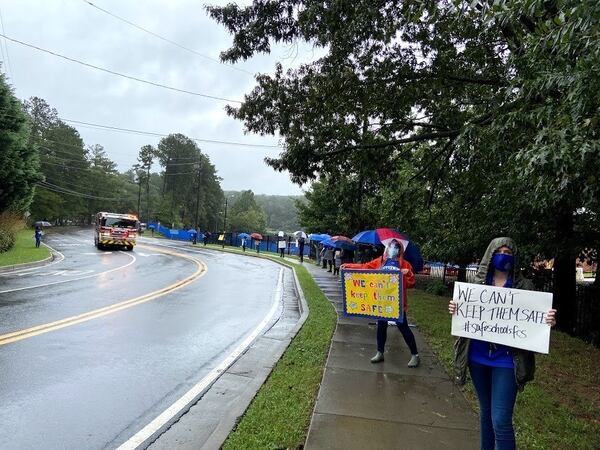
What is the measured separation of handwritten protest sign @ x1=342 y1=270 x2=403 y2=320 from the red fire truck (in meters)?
27.4

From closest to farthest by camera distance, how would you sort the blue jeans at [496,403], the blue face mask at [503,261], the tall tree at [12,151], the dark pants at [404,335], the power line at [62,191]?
the blue jeans at [496,403], the blue face mask at [503,261], the dark pants at [404,335], the tall tree at [12,151], the power line at [62,191]

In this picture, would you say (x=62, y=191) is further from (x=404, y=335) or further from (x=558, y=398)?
(x=558, y=398)

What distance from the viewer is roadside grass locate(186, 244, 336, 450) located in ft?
12.7

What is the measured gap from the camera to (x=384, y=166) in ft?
43.9

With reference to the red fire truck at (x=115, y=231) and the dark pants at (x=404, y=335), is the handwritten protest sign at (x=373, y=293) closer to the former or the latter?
the dark pants at (x=404, y=335)

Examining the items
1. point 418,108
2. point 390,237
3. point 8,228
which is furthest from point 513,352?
point 8,228

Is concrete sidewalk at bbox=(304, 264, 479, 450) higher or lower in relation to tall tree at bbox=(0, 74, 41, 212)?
lower

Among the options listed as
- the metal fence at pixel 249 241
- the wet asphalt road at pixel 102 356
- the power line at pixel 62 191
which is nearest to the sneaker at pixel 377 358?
the wet asphalt road at pixel 102 356

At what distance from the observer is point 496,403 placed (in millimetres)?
3191

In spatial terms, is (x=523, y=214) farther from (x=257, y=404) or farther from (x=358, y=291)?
(x=257, y=404)

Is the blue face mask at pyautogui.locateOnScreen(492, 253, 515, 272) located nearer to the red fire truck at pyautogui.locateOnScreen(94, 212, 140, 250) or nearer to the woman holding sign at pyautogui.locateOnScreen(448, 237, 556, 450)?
the woman holding sign at pyautogui.locateOnScreen(448, 237, 556, 450)

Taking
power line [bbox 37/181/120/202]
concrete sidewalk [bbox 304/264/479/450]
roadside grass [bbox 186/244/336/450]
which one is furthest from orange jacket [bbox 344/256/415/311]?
power line [bbox 37/181/120/202]

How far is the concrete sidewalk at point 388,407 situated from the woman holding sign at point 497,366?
2.43ft

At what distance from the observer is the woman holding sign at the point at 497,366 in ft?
10.4
